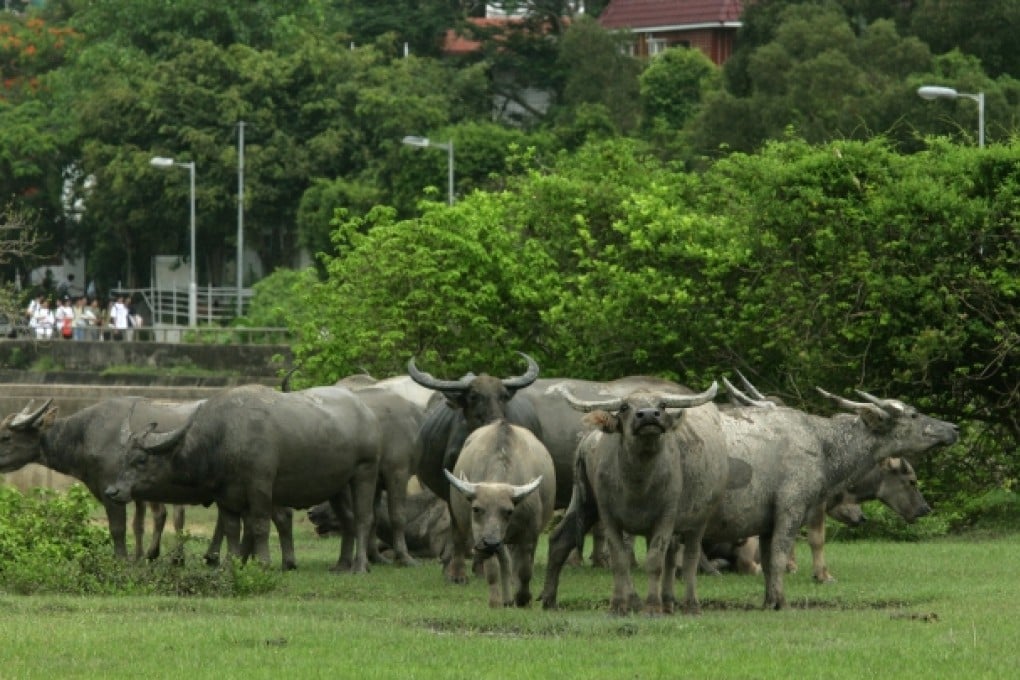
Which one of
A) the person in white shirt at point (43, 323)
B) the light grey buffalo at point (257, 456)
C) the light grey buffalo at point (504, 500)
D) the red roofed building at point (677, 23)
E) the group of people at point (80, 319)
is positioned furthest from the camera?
the red roofed building at point (677, 23)

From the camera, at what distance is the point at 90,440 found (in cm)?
2712

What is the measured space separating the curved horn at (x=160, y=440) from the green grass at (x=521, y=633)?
2.02 meters

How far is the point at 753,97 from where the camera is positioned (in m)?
66.3

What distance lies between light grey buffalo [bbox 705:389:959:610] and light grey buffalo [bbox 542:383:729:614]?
0.35 meters

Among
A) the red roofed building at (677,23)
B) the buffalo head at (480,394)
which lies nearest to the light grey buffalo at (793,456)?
the buffalo head at (480,394)

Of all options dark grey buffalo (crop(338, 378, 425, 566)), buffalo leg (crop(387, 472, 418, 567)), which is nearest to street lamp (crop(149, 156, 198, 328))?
dark grey buffalo (crop(338, 378, 425, 566))

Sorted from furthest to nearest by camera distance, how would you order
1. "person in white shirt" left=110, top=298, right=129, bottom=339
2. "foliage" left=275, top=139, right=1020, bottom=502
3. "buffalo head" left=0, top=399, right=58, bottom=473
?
"person in white shirt" left=110, top=298, right=129, bottom=339 < "foliage" left=275, top=139, right=1020, bottom=502 < "buffalo head" left=0, top=399, right=58, bottom=473

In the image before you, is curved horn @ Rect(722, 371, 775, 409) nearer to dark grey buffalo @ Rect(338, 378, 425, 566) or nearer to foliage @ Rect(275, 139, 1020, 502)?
dark grey buffalo @ Rect(338, 378, 425, 566)

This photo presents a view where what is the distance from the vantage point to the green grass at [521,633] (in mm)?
17531

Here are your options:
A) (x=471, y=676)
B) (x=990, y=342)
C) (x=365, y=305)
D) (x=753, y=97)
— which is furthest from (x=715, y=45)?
(x=471, y=676)

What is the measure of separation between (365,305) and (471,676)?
20853mm

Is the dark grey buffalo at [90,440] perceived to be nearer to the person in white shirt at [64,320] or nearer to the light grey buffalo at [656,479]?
the light grey buffalo at [656,479]

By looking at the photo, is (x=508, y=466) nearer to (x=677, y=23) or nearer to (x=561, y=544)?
(x=561, y=544)

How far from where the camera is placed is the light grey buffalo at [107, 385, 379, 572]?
25.5 m
